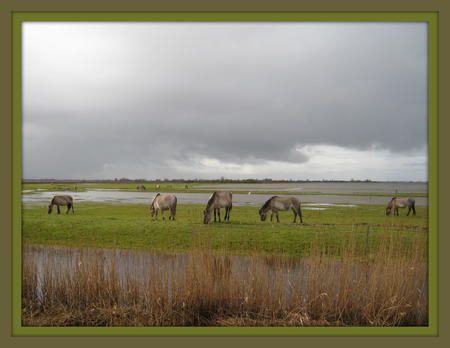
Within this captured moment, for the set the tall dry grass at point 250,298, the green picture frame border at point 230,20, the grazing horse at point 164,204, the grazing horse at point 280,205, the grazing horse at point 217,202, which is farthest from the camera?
the grazing horse at point 164,204

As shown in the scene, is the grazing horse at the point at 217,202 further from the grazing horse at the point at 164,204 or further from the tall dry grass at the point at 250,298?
the tall dry grass at the point at 250,298

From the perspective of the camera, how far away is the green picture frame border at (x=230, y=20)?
4.14 meters

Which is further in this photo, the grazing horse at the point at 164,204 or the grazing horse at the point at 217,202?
the grazing horse at the point at 164,204

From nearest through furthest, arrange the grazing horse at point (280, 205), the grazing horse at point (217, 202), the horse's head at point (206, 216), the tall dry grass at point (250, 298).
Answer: the tall dry grass at point (250, 298), the horse's head at point (206, 216), the grazing horse at point (217, 202), the grazing horse at point (280, 205)

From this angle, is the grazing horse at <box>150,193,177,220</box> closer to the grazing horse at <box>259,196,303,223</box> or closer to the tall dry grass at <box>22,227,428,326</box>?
the grazing horse at <box>259,196,303,223</box>

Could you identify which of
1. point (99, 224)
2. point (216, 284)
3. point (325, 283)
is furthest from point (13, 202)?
point (99, 224)

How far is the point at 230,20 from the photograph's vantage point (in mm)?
4281

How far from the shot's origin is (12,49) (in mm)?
4449

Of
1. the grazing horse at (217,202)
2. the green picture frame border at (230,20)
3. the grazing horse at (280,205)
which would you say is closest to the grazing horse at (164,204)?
the grazing horse at (217,202)

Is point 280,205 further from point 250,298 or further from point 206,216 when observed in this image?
point 250,298

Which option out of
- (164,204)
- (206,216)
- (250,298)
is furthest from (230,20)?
(164,204)

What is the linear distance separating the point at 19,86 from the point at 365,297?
709 cm

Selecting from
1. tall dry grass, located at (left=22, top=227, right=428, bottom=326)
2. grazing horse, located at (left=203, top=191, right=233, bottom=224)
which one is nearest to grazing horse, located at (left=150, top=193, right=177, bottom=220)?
grazing horse, located at (left=203, top=191, right=233, bottom=224)

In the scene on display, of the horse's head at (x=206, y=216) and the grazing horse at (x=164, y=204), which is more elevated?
the grazing horse at (x=164, y=204)
